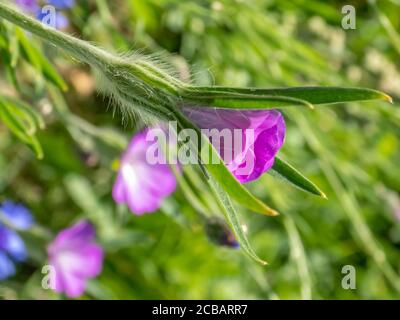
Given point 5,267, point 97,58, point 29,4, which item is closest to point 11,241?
point 5,267

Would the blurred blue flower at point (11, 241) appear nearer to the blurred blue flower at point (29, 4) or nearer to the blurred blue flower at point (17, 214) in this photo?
the blurred blue flower at point (17, 214)

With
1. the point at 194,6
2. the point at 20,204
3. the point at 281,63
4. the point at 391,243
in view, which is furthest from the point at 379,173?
the point at 20,204

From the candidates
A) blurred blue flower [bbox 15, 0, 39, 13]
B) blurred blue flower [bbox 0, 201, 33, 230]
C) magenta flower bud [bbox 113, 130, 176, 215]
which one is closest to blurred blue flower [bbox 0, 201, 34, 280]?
blurred blue flower [bbox 0, 201, 33, 230]

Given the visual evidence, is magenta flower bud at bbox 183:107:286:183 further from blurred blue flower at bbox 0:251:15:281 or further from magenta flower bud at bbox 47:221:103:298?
blurred blue flower at bbox 0:251:15:281

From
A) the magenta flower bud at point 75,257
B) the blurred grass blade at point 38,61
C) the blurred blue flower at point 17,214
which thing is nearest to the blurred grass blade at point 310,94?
the blurred grass blade at point 38,61

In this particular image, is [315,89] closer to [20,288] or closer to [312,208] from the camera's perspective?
[20,288]

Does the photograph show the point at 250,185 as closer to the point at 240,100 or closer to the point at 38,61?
the point at 38,61
